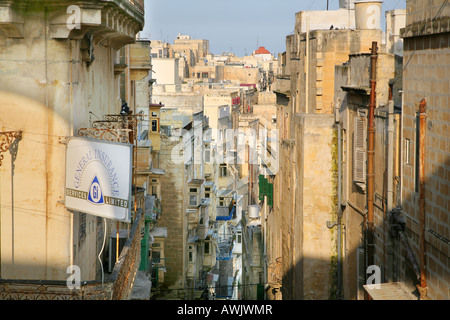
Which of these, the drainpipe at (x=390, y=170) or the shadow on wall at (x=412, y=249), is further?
the drainpipe at (x=390, y=170)

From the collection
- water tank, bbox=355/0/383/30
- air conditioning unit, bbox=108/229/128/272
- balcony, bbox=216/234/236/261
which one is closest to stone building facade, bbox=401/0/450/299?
air conditioning unit, bbox=108/229/128/272

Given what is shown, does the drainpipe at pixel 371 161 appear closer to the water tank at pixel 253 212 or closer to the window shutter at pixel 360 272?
the window shutter at pixel 360 272

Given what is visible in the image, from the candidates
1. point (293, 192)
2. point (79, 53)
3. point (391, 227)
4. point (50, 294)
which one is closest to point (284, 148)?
point (293, 192)

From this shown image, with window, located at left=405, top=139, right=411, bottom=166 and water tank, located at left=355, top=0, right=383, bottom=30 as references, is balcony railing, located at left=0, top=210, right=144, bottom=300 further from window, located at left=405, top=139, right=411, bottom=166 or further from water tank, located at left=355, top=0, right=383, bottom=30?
water tank, located at left=355, top=0, right=383, bottom=30

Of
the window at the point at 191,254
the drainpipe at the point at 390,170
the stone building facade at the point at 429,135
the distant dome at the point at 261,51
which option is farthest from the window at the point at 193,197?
the distant dome at the point at 261,51

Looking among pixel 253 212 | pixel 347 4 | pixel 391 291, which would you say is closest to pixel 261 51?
pixel 253 212

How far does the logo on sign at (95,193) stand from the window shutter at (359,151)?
22.0 feet

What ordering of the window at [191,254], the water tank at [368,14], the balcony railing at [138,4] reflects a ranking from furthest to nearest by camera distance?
the window at [191,254]
the water tank at [368,14]
the balcony railing at [138,4]

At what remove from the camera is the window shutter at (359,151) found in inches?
584

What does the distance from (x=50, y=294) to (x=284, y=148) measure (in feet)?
54.3

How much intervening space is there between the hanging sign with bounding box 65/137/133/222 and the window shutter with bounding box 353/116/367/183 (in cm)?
660

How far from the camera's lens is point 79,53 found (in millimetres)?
10742

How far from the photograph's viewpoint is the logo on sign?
9.77m

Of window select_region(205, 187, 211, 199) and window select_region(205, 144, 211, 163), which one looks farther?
window select_region(205, 144, 211, 163)
